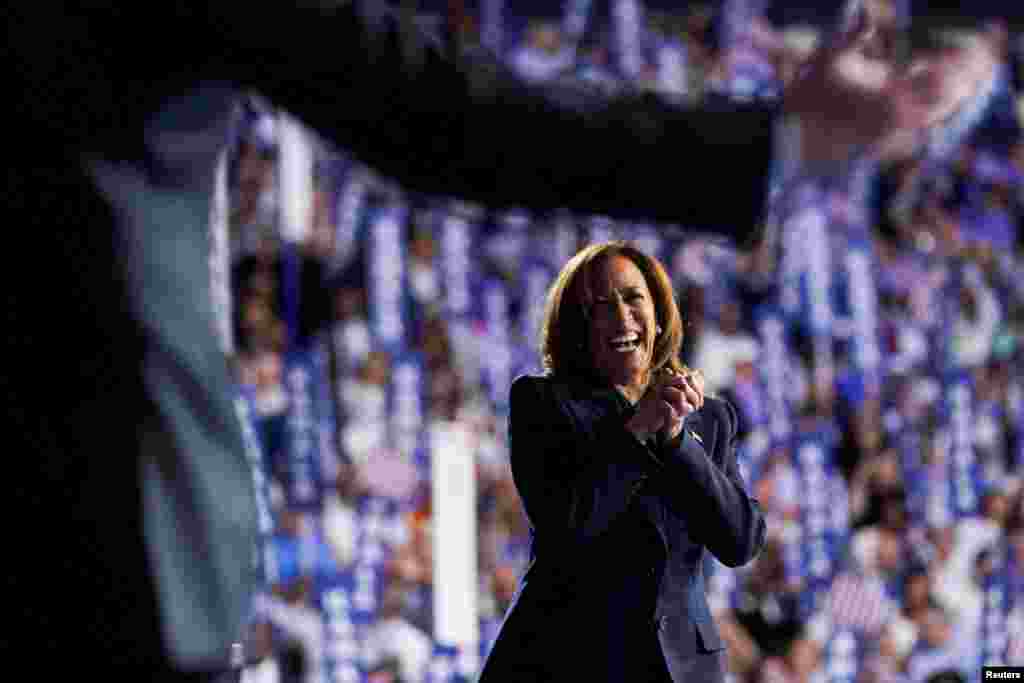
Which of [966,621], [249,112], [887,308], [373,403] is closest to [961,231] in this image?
[887,308]

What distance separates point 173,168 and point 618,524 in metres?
1.27

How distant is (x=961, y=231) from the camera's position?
7371 millimetres

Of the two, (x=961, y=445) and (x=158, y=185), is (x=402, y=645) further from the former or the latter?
(x=158, y=185)

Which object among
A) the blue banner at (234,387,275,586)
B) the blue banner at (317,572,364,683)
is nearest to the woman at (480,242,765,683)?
the blue banner at (234,387,275,586)

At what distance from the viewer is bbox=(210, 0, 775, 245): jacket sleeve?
0.78 m

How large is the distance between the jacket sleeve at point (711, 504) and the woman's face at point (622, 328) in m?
0.14

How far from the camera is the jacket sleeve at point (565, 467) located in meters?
2.02

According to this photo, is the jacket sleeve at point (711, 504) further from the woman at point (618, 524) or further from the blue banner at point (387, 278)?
the blue banner at point (387, 278)

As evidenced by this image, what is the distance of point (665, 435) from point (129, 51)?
1.31 meters

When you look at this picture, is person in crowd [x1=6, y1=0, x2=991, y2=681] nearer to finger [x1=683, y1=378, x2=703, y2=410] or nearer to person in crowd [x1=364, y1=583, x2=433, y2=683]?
finger [x1=683, y1=378, x2=703, y2=410]

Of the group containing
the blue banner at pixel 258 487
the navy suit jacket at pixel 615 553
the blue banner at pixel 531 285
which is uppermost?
the blue banner at pixel 531 285

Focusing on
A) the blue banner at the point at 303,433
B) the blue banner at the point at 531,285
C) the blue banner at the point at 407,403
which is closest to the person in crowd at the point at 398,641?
the blue banner at the point at 303,433

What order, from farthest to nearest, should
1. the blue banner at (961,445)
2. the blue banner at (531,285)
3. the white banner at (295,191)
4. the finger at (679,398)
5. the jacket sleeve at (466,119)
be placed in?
1. the blue banner at (531,285)
2. the blue banner at (961,445)
3. the white banner at (295,191)
4. the finger at (679,398)
5. the jacket sleeve at (466,119)

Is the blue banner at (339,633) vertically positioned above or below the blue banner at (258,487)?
below
